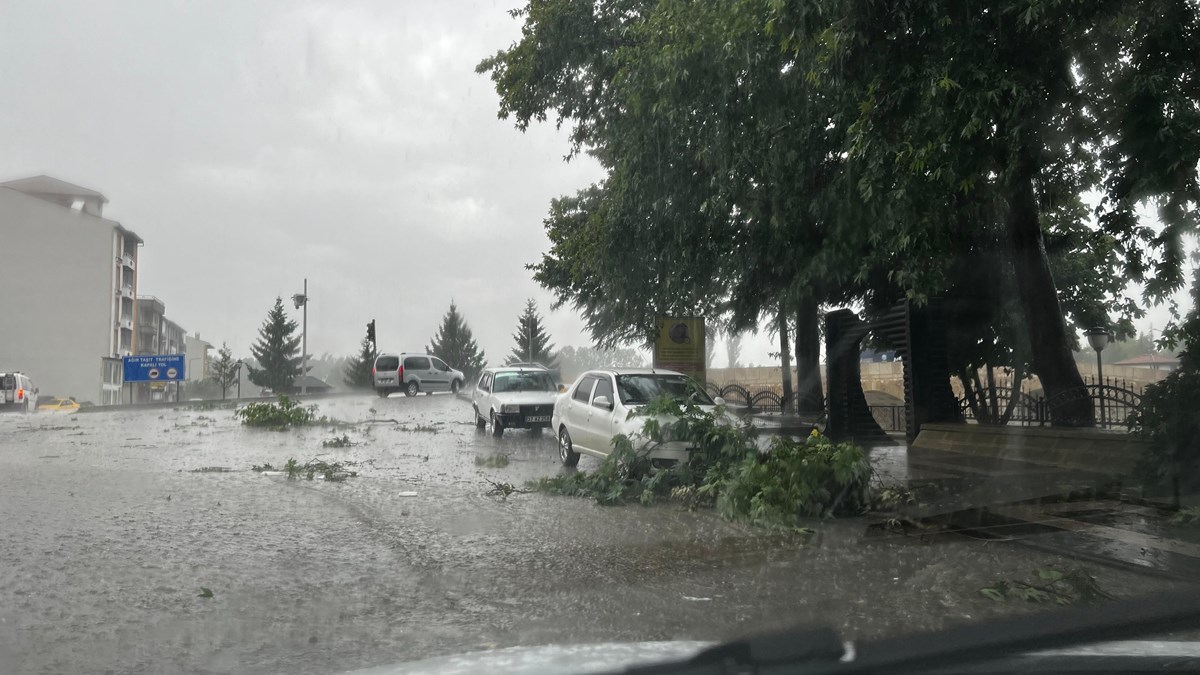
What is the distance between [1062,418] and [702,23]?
26.0ft

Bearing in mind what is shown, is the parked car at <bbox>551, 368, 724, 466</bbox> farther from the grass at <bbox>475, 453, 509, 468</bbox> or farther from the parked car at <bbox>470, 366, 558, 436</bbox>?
the parked car at <bbox>470, 366, 558, 436</bbox>

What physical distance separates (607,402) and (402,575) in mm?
7225

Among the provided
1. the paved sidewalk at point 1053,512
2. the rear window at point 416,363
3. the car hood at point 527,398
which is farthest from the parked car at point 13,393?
the paved sidewalk at point 1053,512

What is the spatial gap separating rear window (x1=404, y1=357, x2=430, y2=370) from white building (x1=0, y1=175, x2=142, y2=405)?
2976 cm

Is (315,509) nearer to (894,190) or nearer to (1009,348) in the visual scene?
(894,190)

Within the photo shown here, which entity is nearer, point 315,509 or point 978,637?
point 978,637

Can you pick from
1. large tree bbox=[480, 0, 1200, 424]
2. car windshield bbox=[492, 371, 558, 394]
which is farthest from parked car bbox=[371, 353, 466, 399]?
car windshield bbox=[492, 371, 558, 394]

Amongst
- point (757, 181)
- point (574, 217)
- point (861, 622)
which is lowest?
point (861, 622)

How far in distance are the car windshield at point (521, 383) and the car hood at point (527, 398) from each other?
505mm

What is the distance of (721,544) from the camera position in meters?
8.56

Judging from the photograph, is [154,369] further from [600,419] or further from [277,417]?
[600,419]

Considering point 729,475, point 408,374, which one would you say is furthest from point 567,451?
point 408,374

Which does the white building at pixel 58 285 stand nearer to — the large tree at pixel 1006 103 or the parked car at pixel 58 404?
the parked car at pixel 58 404

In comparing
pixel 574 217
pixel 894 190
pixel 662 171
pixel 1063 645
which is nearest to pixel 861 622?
pixel 1063 645
